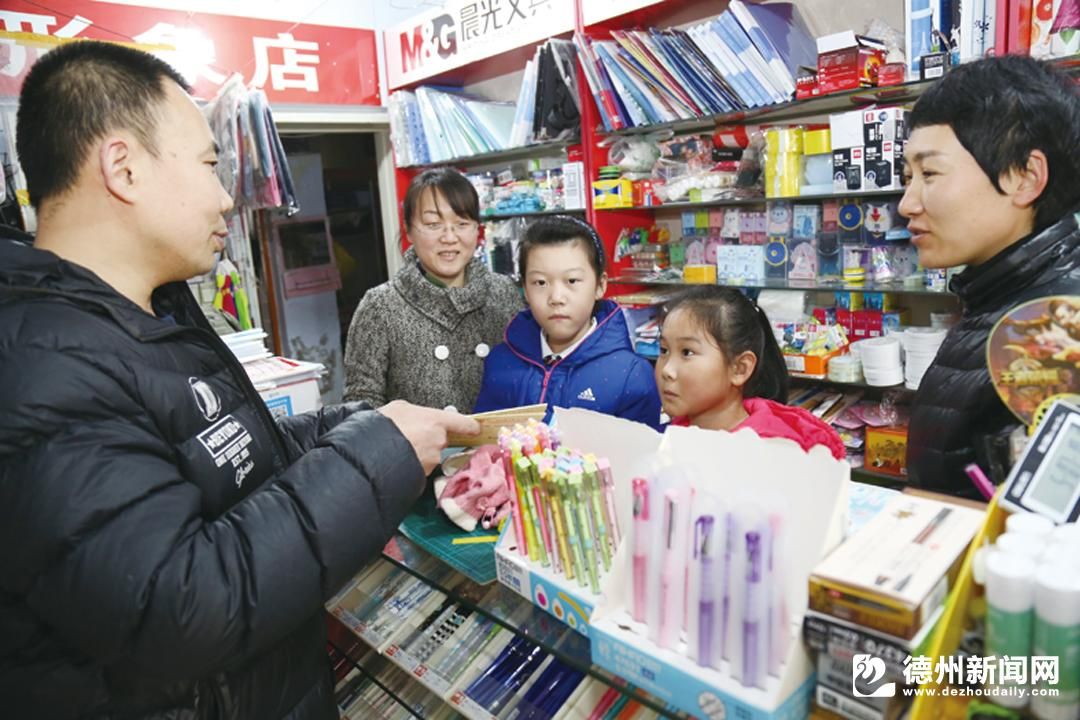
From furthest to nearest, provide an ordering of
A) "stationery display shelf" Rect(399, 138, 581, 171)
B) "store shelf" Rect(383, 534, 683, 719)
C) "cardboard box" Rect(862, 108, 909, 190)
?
"stationery display shelf" Rect(399, 138, 581, 171) < "cardboard box" Rect(862, 108, 909, 190) < "store shelf" Rect(383, 534, 683, 719)

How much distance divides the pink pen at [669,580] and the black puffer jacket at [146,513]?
0.37 meters

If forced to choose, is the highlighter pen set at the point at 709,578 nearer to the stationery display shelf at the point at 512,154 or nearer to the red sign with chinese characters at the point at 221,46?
the stationery display shelf at the point at 512,154

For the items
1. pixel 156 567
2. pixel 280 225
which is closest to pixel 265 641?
pixel 156 567

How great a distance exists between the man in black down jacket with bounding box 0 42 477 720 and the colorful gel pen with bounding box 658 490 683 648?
37 cm

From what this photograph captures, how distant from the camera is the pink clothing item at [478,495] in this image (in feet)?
4.33

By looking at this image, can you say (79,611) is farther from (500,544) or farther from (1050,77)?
(1050,77)

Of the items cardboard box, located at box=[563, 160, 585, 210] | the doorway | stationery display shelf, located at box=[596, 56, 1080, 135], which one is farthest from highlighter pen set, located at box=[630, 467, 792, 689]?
the doorway

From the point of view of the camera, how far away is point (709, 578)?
81cm

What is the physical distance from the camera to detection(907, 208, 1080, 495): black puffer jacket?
132 centimetres

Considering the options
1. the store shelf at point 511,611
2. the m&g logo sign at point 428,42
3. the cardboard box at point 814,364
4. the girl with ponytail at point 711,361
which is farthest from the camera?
the m&g logo sign at point 428,42

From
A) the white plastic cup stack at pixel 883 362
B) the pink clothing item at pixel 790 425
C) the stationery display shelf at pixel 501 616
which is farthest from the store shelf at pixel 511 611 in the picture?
the white plastic cup stack at pixel 883 362

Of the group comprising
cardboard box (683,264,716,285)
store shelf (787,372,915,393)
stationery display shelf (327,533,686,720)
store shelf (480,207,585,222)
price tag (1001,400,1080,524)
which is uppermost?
store shelf (480,207,585,222)

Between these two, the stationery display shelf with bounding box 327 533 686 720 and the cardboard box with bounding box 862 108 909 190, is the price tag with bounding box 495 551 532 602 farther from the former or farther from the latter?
the cardboard box with bounding box 862 108 909 190

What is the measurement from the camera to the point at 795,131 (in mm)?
3021
